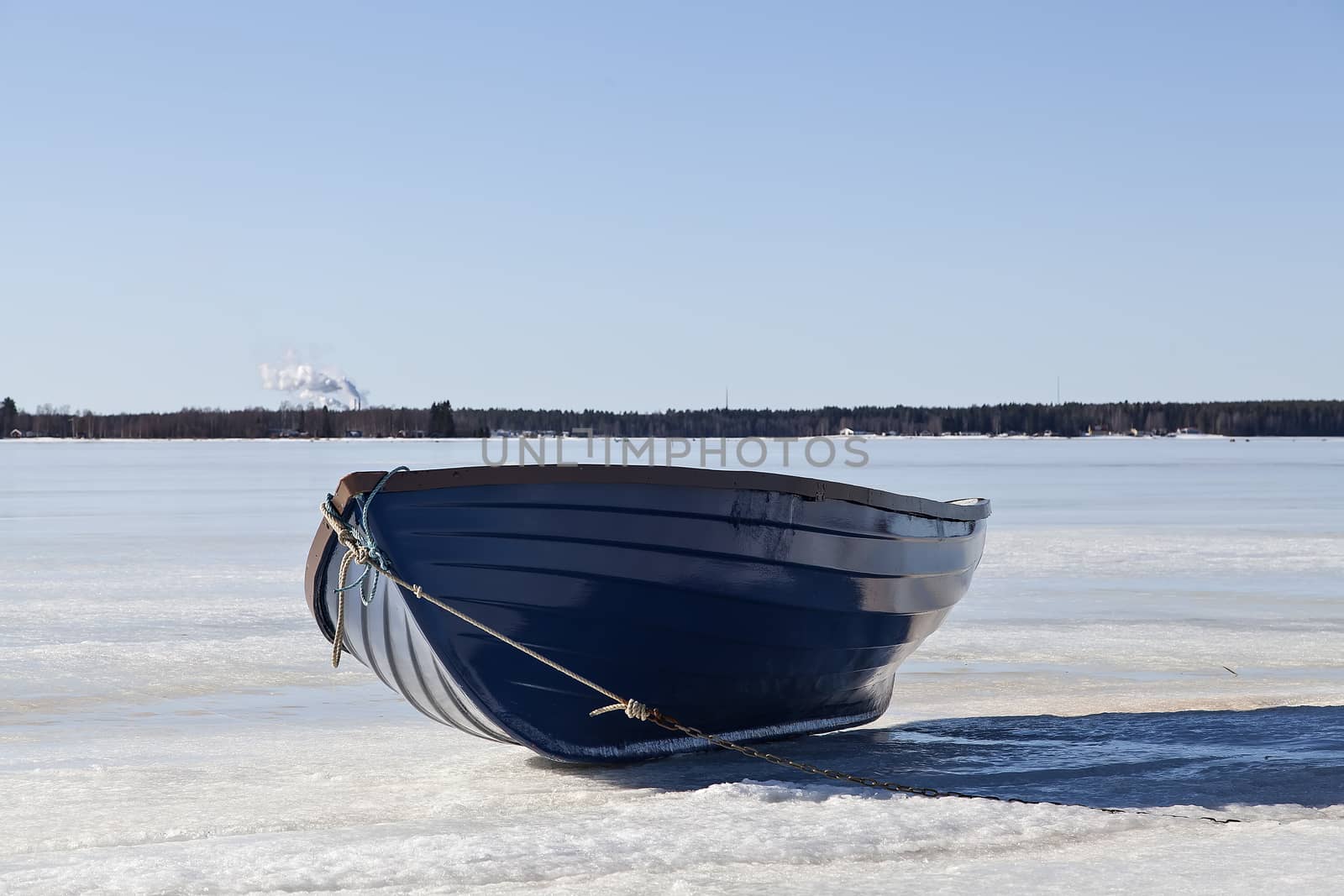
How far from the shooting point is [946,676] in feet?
27.7

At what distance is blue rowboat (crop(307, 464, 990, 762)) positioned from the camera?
5.38 meters

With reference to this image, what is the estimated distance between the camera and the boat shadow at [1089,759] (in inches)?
213

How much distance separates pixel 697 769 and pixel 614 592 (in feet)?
3.15

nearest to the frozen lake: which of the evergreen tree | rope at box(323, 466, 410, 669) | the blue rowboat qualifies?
the blue rowboat

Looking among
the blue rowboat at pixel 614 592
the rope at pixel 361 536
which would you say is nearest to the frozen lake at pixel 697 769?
the blue rowboat at pixel 614 592

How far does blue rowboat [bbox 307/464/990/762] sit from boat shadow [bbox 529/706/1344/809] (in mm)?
284

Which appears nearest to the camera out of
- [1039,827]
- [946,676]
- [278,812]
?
[1039,827]

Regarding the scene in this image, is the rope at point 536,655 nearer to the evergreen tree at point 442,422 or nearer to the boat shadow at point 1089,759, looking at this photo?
the boat shadow at point 1089,759

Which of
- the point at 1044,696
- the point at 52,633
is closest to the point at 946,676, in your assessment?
the point at 1044,696

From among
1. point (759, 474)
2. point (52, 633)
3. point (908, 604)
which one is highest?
point (759, 474)

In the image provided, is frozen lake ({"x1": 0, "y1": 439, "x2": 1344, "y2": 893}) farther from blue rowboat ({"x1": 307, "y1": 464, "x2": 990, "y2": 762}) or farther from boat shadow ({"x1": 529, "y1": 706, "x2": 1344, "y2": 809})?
blue rowboat ({"x1": 307, "y1": 464, "x2": 990, "y2": 762})

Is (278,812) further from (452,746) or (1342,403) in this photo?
(1342,403)

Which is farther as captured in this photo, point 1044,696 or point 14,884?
point 1044,696

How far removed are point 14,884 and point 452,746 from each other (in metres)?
2.55
